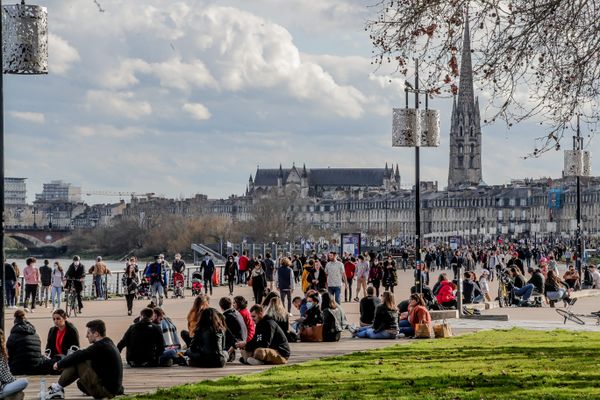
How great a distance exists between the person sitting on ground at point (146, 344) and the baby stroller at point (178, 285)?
66.6ft

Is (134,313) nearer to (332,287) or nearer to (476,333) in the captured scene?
(332,287)

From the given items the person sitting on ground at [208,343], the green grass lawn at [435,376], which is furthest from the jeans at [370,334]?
the person sitting on ground at [208,343]

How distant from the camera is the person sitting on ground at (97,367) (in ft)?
52.8

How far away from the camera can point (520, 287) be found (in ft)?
117

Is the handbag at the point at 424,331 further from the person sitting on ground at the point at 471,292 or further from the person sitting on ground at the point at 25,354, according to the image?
the person sitting on ground at the point at 471,292

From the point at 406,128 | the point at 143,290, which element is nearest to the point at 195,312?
the point at 406,128

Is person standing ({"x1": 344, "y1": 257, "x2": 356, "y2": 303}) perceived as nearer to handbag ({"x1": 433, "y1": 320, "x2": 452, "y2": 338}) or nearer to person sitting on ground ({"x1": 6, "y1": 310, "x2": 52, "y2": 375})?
handbag ({"x1": 433, "y1": 320, "x2": 452, "y2": 338})

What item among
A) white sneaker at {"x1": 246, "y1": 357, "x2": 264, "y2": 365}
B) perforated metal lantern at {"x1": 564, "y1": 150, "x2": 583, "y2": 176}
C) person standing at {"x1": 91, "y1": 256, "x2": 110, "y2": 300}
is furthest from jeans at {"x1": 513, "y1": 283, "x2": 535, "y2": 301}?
white sneaker at {"x1": 246, "y1": 357, "x2": 264, "y2": 365}

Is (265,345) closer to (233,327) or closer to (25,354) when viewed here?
(233,327)

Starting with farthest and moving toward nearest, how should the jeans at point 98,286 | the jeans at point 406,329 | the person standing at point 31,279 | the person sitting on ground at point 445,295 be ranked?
the jeans at point 98,286, the person standing at point 31,279, the person sitting on ground at point 445,295, the jeans at point 406,329

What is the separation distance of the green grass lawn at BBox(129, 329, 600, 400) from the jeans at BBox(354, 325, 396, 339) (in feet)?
5.71

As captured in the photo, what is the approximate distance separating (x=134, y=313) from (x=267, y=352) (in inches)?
495

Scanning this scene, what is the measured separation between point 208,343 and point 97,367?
378 cm

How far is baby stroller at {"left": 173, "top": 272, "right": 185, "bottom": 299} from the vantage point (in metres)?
40.4
